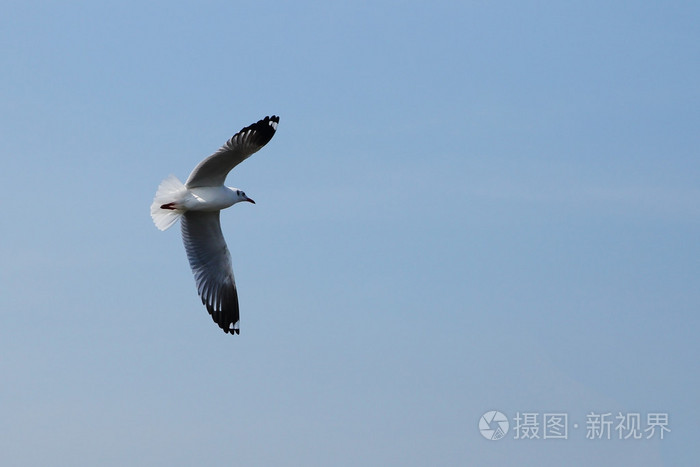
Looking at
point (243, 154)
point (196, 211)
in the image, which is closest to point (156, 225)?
point (196, 211)

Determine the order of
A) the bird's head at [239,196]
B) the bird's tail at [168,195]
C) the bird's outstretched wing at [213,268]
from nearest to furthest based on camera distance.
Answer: the bird's tail at [168,195] → the bird's head at [239,196] → the bird's outstretched wing at [213,268]

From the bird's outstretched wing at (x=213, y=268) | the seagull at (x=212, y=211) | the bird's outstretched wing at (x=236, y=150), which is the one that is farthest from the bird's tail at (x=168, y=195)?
the bird's outstretched wing at (x=213, y=268)

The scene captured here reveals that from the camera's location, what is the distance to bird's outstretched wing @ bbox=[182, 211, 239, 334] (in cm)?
→ 988

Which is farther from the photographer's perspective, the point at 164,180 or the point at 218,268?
the point at 218,268

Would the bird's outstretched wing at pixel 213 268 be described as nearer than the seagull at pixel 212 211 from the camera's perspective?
No

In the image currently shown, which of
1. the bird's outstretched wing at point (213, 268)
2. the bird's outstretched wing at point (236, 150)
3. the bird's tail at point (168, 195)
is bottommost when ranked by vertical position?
the bird's outstretched wing at point (213, 268)

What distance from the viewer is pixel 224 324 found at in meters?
10.2

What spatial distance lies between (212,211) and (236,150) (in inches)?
40.0

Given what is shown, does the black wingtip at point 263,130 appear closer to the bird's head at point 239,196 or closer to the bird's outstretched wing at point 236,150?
the bird's outstretched wing at point 236,150

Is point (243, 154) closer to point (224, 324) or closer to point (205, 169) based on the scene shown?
point (205, 169)

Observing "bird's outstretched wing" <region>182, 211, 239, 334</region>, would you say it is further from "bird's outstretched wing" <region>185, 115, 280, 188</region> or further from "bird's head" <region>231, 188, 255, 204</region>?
"bird's outstretched wing" <region>185, 115, 280, 188</region>

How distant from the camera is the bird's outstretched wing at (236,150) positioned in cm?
891

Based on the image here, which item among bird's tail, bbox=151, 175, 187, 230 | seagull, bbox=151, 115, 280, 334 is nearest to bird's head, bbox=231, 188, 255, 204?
seagull, bbox=151, 115, 280, 334

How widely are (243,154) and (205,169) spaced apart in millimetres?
408
